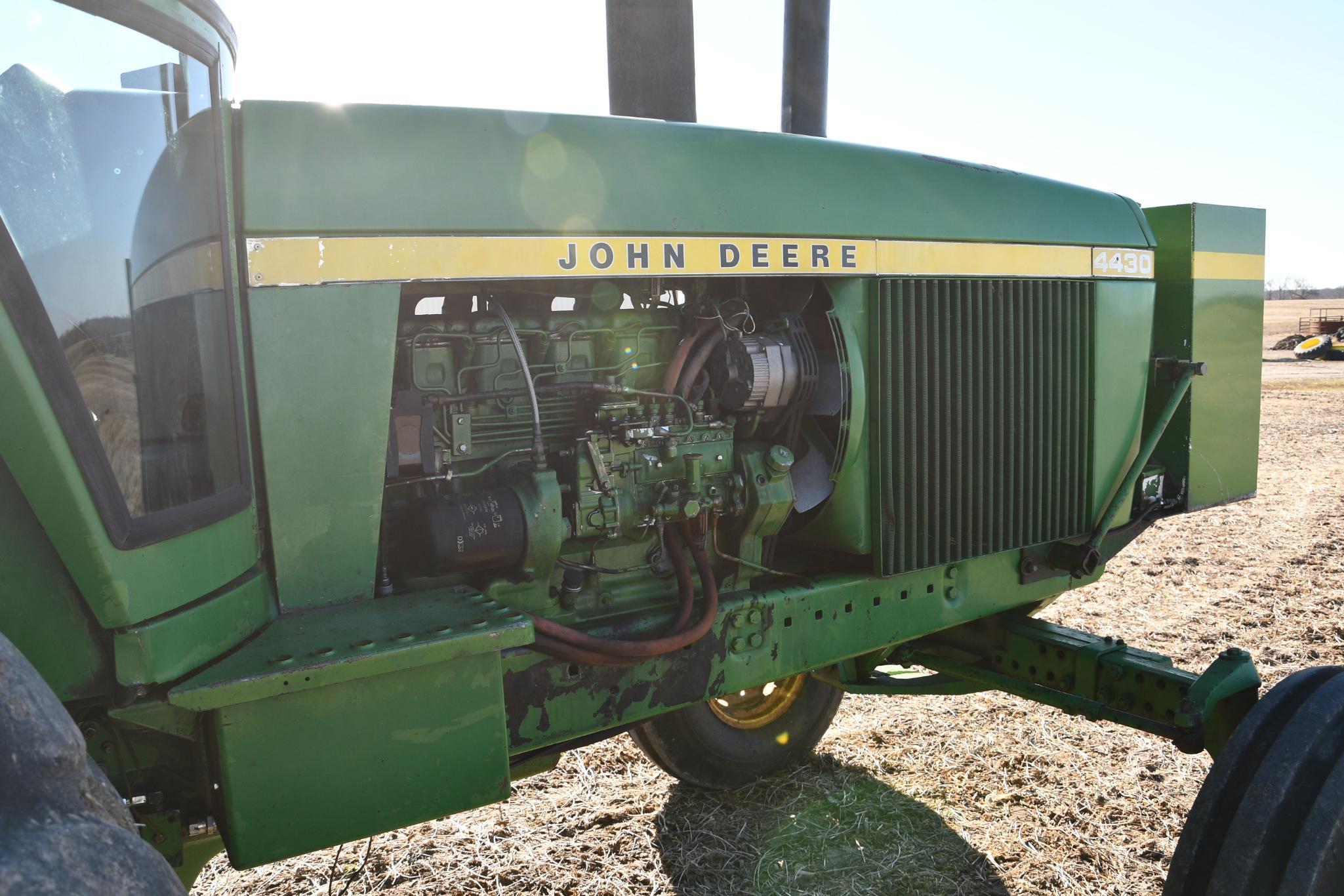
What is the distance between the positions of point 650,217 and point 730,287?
456 millimetres

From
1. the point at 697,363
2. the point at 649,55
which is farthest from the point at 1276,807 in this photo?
the point at 649,55

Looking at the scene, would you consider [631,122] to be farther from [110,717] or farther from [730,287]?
[110,717]


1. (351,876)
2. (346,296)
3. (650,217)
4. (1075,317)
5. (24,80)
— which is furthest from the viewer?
(1075,317)

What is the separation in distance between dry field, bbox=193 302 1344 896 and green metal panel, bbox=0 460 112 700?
1.38 m

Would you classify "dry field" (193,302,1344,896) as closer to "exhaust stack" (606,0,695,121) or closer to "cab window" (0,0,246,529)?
"cab window" (0,0,246,529)

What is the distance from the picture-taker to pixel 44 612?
1.65 metres

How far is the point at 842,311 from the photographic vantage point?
276 cm

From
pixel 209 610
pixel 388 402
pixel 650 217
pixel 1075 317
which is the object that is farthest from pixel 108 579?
pixel 1075 317

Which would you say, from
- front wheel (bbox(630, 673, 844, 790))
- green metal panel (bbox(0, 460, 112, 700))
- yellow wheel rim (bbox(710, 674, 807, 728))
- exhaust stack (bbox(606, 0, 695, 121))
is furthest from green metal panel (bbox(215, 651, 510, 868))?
exhaust stack (bbox(606, 0, 695, 121))

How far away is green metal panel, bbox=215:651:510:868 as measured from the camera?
1.82 metres

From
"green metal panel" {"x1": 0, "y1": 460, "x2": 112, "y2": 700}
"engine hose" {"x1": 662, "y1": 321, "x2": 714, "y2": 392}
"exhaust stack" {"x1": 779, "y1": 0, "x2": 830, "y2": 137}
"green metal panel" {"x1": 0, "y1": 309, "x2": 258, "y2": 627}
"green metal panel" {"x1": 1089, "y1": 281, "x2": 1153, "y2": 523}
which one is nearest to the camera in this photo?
"green metal panel" {"x1": 0, "y1": 309, "x2": 258, "y2": 627}

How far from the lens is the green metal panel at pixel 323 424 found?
2.00 meters

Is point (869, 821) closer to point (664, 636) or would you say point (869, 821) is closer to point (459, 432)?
point (664, 636)

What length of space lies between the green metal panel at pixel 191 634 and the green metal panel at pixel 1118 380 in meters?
2.66
